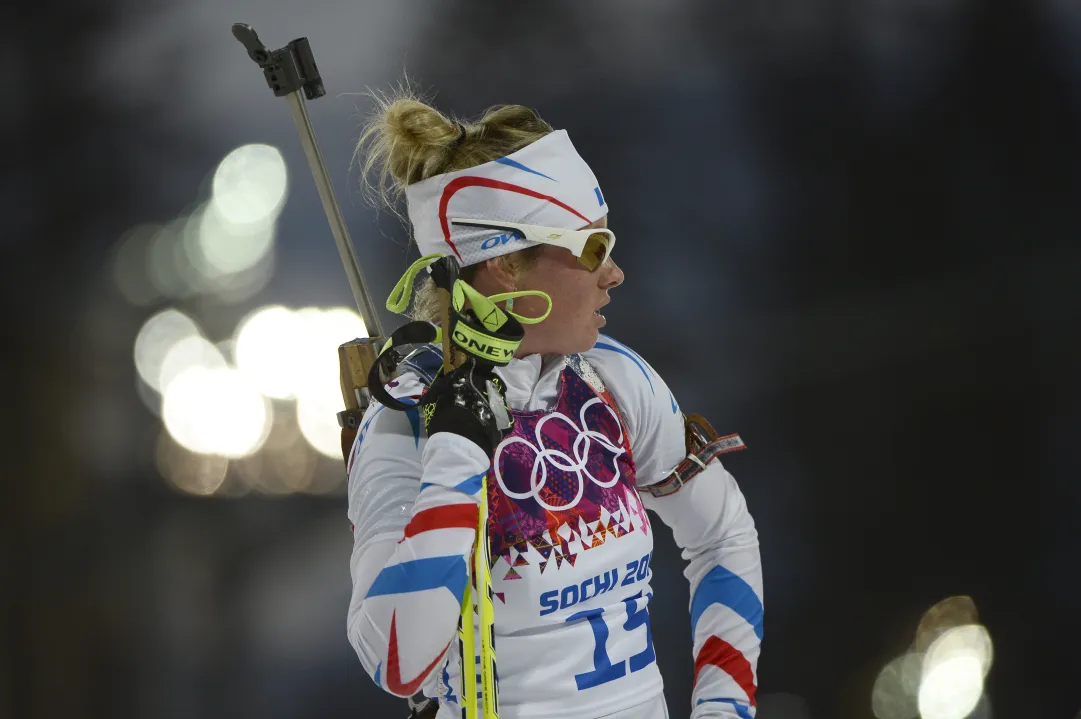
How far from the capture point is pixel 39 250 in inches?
89.4

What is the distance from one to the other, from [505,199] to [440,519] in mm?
401

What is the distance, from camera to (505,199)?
1.20 metres

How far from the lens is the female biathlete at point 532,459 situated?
106cm

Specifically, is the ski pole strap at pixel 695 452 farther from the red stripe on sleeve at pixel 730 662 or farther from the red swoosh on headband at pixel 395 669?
the red swoosh on headband at pixel 395 669

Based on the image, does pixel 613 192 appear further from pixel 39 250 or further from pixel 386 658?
pixel 386 658

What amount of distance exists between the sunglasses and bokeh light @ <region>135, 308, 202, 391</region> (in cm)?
132

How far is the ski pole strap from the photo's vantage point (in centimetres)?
136

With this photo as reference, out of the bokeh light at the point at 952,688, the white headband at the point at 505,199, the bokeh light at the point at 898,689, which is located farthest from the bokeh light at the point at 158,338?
the bokeh light at the point at 952,688

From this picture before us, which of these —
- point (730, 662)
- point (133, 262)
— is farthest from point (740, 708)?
point (133, 262)

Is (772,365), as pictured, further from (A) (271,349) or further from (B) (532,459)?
(B) (532,459)

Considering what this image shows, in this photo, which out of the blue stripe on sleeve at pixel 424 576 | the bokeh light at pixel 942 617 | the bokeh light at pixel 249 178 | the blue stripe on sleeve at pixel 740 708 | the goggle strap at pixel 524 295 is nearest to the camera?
the blue stripe on sleeve at pixel 424 576

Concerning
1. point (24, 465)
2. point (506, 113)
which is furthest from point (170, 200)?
point (506, 113)

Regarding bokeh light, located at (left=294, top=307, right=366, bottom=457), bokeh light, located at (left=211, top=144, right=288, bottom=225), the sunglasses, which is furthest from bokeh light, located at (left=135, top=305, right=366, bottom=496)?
the sunglasses

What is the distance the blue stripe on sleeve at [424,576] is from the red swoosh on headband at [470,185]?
1.28 ft
